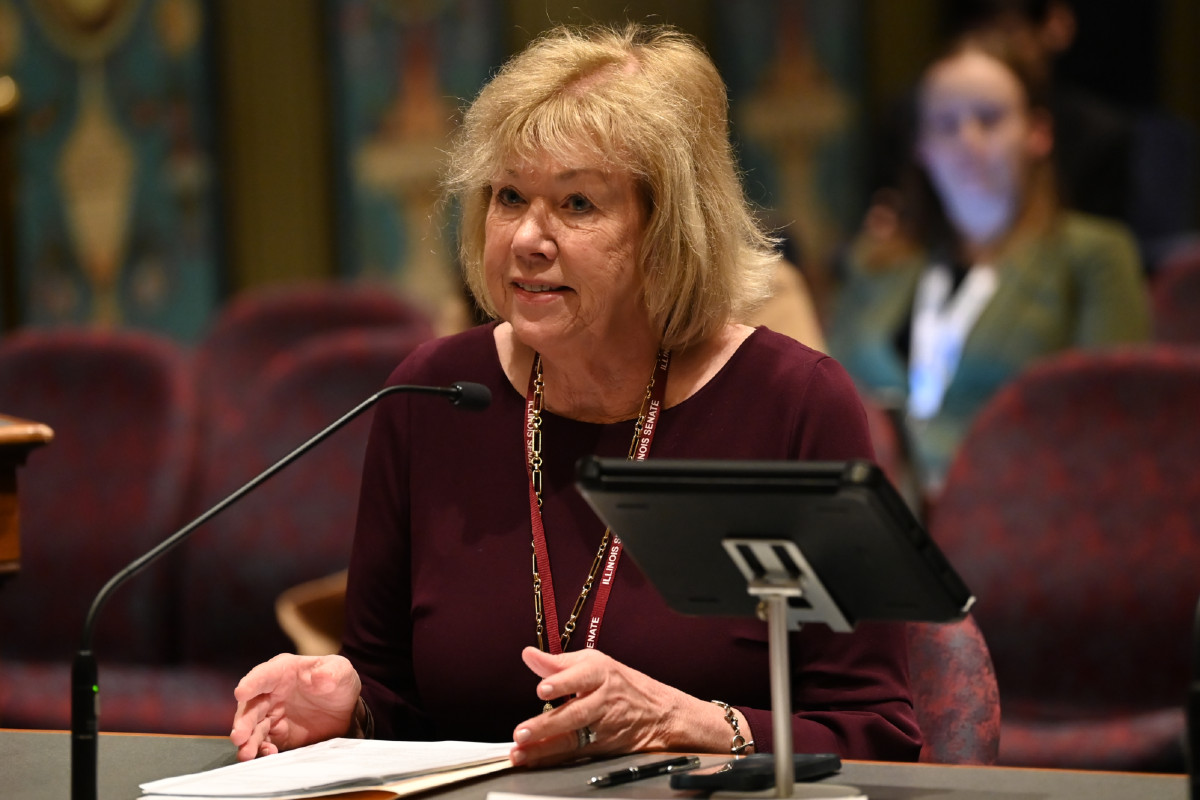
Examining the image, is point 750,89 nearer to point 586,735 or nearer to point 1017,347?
point 1017,347

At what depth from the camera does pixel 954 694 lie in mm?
1943

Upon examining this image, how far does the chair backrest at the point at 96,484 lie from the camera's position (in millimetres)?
3611

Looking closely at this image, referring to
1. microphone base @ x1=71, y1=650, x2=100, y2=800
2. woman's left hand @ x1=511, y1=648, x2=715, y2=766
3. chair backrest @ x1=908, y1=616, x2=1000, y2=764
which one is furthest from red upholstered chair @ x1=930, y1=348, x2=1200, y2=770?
microphone base @ x1=71, y1=650, x2=100, y2=800

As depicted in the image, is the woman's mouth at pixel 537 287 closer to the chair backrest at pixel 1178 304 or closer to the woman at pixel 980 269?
the woman at pixel 980 269

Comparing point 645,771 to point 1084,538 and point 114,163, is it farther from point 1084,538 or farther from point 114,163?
point 114,163

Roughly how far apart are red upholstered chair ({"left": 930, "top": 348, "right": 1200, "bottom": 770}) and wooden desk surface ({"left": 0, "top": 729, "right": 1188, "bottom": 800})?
1572mm

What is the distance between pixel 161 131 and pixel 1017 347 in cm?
356

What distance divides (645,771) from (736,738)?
207 mm

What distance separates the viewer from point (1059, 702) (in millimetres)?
3129

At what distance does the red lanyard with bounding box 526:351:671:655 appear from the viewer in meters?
1.89

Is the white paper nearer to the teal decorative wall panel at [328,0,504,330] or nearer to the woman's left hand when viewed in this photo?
the woman's left hand

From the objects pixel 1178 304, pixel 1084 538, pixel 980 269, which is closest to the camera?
pixel 1084 538

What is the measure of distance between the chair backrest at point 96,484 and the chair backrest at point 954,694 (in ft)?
6.95

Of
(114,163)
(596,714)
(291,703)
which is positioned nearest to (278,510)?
(291,703)
